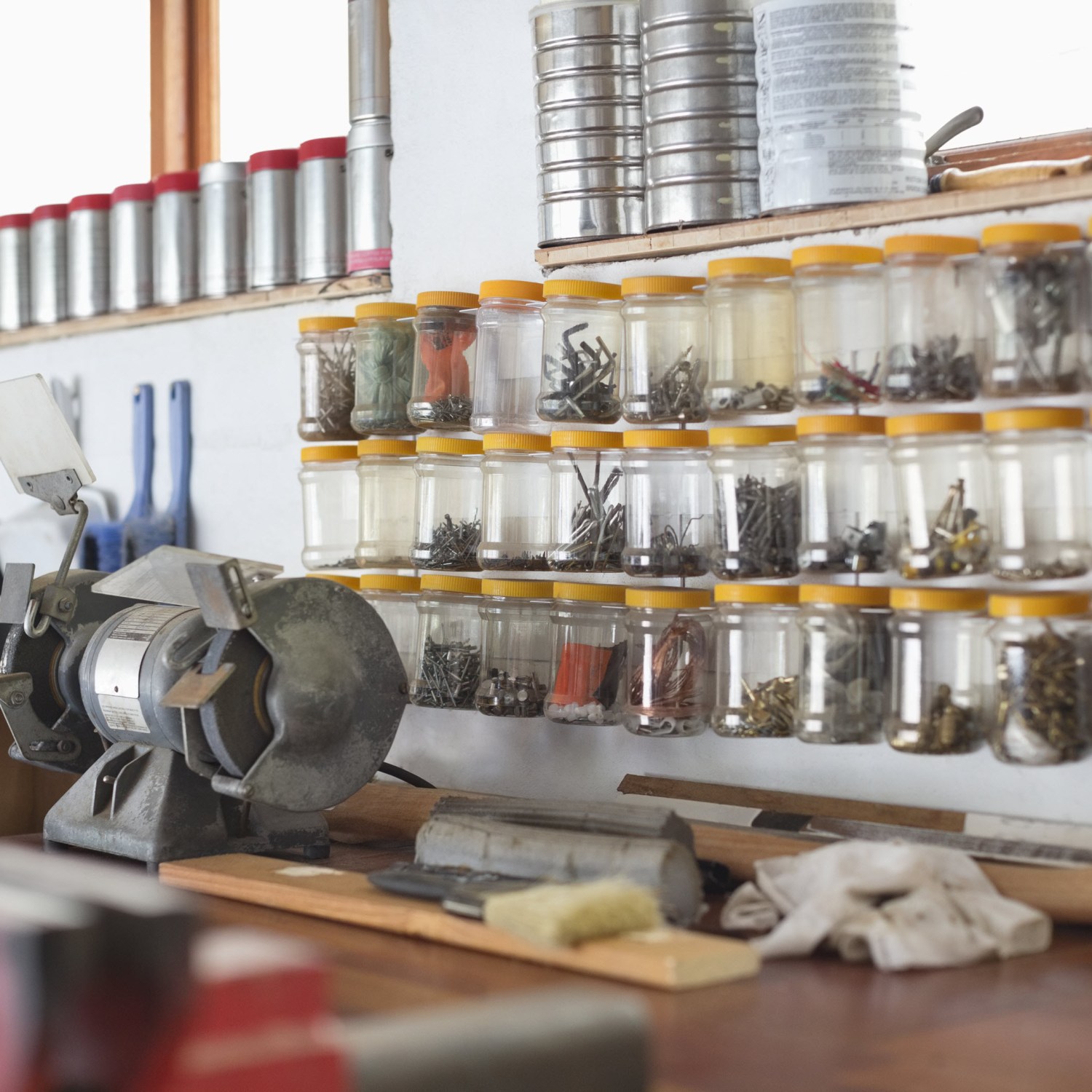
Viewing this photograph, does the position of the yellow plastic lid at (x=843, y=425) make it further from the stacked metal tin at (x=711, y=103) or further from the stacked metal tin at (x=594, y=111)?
the stacked metal tin at (x=594, y=111)

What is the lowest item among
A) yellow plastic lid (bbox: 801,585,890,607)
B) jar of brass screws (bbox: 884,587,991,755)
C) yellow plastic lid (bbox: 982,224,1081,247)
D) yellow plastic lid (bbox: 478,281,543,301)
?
jar of brass screws (bbox: 884,587,991,755)

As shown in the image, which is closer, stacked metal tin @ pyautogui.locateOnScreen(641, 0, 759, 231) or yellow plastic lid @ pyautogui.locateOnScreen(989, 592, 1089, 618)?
yellow plastic lid @ pyautogui.locateOnScreen(989, 592, 1089, 618)

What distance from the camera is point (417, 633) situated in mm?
2211

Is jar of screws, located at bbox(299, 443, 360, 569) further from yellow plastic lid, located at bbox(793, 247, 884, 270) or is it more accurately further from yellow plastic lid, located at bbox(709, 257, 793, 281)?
yellow plastic lid, located at bbox(793, 247, 884, 270)

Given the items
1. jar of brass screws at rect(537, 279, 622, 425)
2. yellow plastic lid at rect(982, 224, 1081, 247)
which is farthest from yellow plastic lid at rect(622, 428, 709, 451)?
yellow plastic lid at rect(982, 224, 1081, 247)

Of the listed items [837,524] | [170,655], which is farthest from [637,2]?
[170,655]

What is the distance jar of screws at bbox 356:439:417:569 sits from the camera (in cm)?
228

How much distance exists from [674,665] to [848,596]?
0.27 m

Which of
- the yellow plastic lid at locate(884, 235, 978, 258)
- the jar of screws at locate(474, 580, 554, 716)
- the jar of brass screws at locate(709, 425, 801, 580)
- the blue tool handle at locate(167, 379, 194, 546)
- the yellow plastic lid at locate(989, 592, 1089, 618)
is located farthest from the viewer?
the blue tool handle at locate(167, 379, 194, 546)

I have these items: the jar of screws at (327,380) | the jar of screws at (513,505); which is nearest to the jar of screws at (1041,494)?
the jar of screws at (513,505)

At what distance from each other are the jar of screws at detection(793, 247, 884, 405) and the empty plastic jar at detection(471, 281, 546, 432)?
1.41 ft

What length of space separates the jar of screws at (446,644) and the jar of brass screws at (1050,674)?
2.57 ft

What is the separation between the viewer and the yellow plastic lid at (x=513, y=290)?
206 cm

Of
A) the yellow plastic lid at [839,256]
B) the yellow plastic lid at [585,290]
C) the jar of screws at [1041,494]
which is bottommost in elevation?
the jar of screws at [1041,494]
